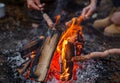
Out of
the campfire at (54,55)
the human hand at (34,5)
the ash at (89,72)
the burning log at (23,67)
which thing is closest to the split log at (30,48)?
the campfire at (54,55)

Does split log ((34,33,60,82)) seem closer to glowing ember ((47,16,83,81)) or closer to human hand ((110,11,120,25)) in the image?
glowing ember ((47,16,83,81))

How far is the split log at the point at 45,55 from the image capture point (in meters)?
3.22

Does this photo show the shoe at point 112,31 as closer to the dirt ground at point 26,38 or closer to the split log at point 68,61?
the dirt ground at point 26,38

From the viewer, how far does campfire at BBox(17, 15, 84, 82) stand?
129 inches

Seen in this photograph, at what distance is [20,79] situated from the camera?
3439mm

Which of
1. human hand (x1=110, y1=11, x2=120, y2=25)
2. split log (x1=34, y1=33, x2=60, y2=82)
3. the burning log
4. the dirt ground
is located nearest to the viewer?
split log (x1=34, y1=33, x2=60, y2=82)

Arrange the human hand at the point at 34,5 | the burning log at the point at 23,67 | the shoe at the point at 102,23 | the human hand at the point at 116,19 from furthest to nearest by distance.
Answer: the shoe at the point at 102,23 → the human hand at the point at 116,19 → the human hand at the point at 34,5 → the burning log at the point at 23,67

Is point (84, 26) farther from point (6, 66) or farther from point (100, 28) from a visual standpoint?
point (6, 66)

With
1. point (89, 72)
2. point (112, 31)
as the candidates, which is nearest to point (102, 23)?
point (112, 31)

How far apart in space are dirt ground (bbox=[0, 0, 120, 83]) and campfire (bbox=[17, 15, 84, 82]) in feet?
1.14

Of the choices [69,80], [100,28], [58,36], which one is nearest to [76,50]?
[58,36]

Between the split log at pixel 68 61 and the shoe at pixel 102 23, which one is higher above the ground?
the shoe at pixel 102 23

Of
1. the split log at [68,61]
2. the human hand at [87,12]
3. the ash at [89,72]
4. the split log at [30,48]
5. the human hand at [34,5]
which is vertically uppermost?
the human hand at [34,5]

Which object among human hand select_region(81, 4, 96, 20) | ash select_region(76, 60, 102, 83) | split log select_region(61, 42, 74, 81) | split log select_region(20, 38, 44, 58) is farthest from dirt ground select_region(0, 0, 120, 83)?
human hand select_region(81, 4, 96, 20)
